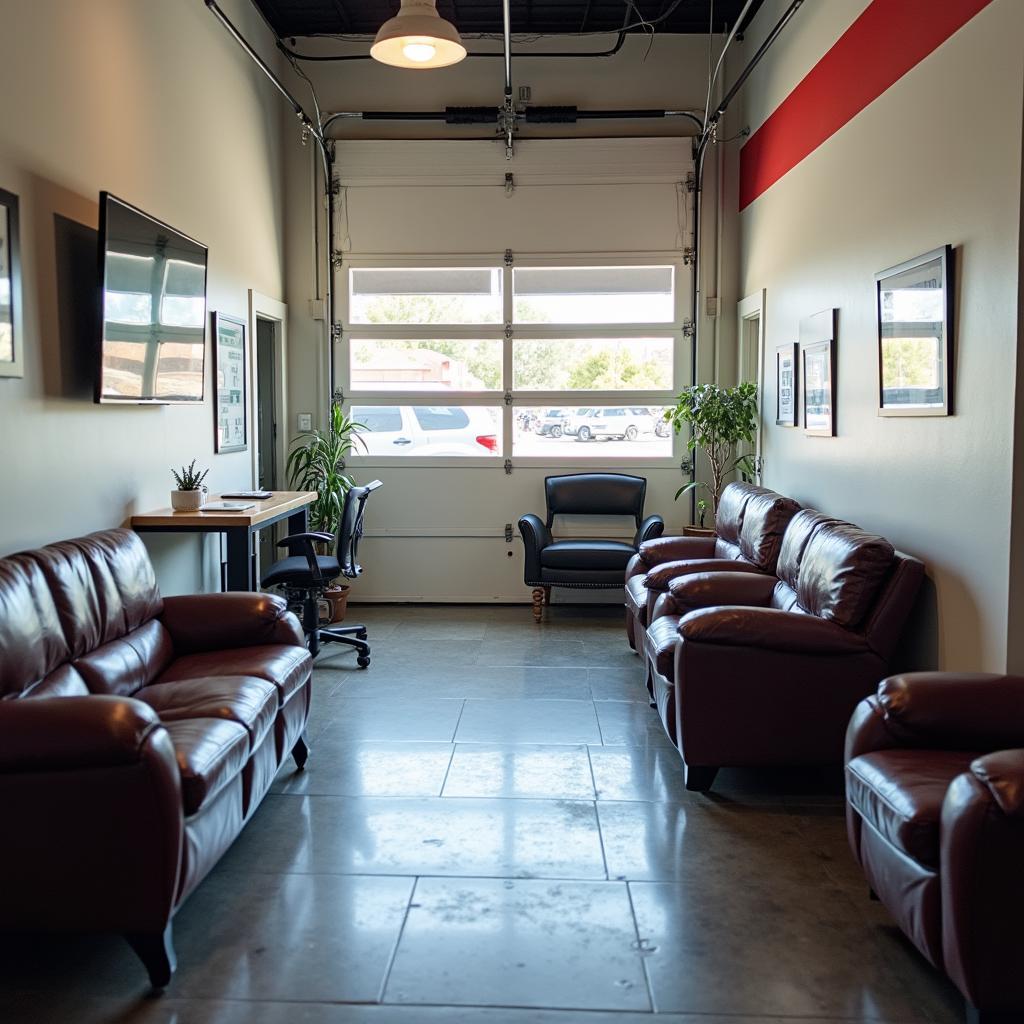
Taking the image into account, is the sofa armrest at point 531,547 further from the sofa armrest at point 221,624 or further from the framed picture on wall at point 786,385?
the sofa armrest at point 221,624

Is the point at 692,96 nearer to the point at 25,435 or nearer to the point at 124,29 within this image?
the point at 124,29

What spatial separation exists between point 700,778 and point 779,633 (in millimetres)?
620

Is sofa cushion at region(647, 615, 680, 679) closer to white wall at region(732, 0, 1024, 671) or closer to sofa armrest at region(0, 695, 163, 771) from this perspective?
white wall at region(732, 0, 1024, 671)

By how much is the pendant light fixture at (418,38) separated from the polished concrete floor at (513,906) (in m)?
2.98

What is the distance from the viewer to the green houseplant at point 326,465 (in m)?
6.95

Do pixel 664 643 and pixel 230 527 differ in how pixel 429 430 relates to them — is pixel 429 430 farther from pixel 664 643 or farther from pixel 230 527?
pixel 664 643

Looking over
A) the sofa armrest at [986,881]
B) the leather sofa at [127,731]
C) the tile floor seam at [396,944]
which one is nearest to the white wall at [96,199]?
the leather sofa at [127,731]

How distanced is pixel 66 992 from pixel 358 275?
19.0 feet

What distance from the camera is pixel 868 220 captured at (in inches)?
174

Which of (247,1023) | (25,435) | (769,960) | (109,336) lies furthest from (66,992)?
(109,336)

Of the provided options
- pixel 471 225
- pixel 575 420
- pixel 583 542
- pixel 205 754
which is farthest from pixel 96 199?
pixel 575 420

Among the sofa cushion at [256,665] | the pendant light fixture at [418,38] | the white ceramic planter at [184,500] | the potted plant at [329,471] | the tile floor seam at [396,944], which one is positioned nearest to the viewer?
the tile floor seam at [396,944]

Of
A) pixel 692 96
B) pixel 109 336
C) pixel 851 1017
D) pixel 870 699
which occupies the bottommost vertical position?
pixel 851 1017

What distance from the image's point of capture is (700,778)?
12.3ft
